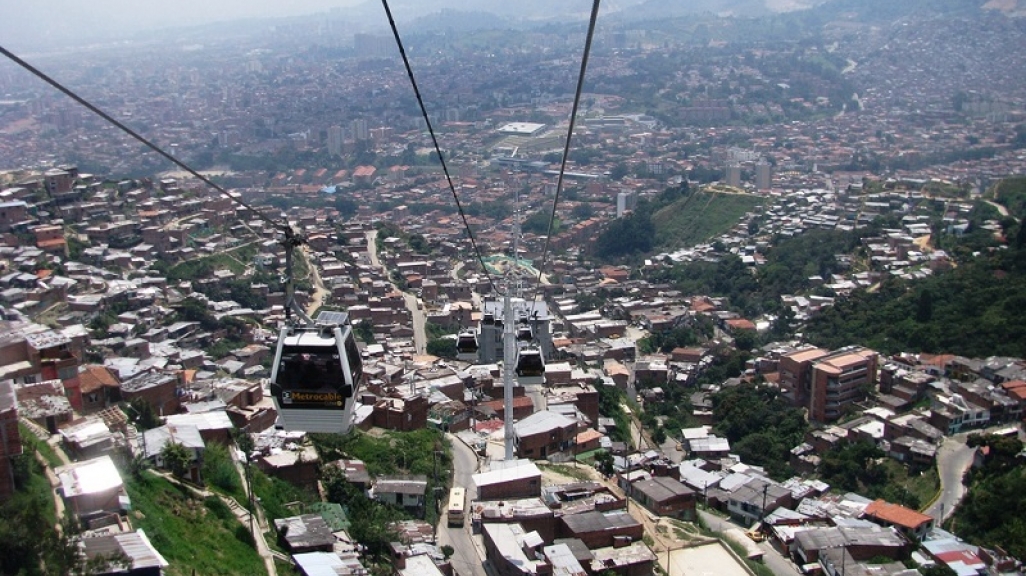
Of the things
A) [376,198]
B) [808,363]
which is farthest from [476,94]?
[808,363]

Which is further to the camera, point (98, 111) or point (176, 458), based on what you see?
point (176, 458)

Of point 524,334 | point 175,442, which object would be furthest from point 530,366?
point 175,442

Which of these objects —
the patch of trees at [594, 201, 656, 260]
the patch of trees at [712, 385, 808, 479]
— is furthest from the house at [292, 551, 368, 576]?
the patch of trees at [594, 201, 656, 260]

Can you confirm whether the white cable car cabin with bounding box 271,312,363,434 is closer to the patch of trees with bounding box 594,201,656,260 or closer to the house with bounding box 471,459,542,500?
the house with bounding box 471,459,542,500

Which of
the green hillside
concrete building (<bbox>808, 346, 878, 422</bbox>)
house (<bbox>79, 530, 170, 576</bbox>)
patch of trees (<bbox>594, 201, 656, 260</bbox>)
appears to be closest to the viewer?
house (<bbox>79, 530, 170, 576</bbox>)

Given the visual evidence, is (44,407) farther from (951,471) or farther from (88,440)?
(951,471)

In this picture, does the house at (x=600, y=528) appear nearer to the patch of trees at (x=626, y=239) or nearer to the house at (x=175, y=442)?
the house at (x=175, y=442)

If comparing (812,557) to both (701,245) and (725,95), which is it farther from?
(725,95)
